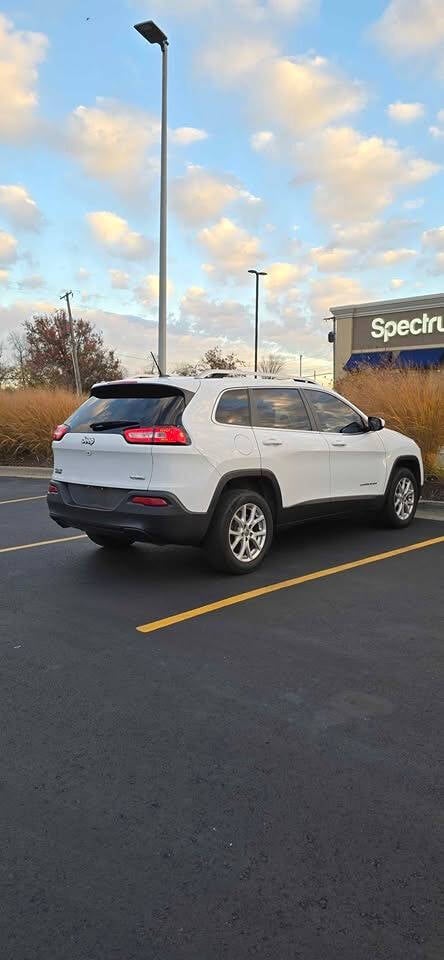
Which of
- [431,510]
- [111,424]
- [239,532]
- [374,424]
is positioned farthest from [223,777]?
[431,510]

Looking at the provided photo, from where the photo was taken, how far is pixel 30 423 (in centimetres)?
1634

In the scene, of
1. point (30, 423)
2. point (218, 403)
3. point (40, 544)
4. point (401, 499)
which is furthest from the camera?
point (30, 423)

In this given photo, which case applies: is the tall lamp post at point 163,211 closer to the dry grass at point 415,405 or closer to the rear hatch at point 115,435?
the dry grass at point 415,405

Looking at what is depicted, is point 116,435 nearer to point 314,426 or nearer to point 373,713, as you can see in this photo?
point 314,426

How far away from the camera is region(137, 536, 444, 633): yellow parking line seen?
4.59 m

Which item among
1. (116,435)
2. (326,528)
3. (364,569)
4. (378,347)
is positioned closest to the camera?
(116,435)

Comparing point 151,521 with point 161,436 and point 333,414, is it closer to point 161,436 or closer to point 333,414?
point 161,436

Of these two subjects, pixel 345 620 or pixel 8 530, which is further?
pixel 8 530

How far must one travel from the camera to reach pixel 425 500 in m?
9.49

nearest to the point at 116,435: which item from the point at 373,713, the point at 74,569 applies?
the point at 74,569

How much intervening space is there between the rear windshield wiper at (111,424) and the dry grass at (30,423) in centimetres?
1092

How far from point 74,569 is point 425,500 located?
18.1 ft

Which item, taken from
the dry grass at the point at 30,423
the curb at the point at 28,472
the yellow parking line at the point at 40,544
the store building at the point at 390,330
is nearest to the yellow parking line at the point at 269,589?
the yellow parking line at the point at 40,544

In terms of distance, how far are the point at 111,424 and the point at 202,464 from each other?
88 cm
